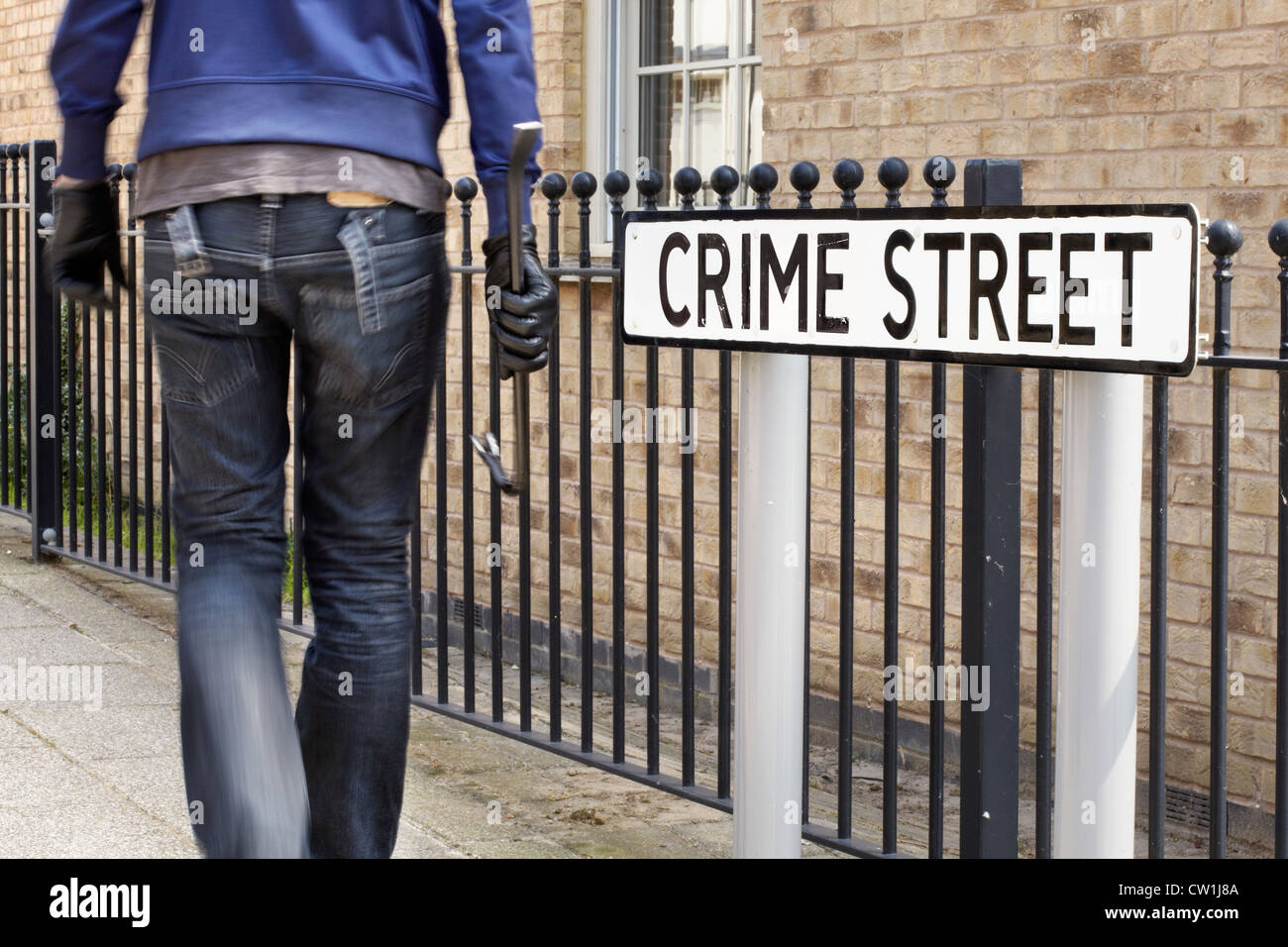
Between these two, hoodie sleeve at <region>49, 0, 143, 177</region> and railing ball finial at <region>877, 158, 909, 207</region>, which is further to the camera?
railing ball finial at <region>877, 158, 909, 207</region>

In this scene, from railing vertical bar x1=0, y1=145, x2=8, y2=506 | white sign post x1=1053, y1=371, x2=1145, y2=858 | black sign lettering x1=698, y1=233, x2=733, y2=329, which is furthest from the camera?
railing vertical bar x1=0, y1=145, x2=8, y2=506

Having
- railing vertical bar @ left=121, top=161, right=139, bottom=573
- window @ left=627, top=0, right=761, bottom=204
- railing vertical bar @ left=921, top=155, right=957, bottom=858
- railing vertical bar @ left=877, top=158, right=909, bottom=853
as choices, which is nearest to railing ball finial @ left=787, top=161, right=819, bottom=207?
railing vertical bar @ left=877, top=158, right=909, bottom=853

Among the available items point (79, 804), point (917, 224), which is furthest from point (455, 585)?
point (917, 224)

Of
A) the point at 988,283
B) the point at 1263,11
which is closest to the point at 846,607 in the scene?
the point at 988,283

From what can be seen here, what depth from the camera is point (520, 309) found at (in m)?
2.84

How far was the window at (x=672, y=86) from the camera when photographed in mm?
6383

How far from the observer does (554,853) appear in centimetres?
402

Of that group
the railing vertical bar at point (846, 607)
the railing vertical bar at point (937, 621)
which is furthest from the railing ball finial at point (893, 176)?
the railing vertical bar at point (846, 607)

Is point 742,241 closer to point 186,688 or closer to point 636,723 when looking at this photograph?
point 186,688

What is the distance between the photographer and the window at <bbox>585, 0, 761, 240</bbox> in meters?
6.38

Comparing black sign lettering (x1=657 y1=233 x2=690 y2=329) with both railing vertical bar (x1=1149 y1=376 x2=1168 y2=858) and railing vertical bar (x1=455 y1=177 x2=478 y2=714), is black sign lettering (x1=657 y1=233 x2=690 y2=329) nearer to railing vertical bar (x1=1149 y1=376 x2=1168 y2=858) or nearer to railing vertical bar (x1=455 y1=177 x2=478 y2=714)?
railing vertical bar (x1=1149 y1=376 x2=1168 y2=858)

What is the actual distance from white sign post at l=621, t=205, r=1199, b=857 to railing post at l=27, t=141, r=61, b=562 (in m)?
4.80

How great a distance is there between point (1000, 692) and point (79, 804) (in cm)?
245

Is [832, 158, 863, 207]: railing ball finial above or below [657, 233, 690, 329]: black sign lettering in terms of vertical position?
above
